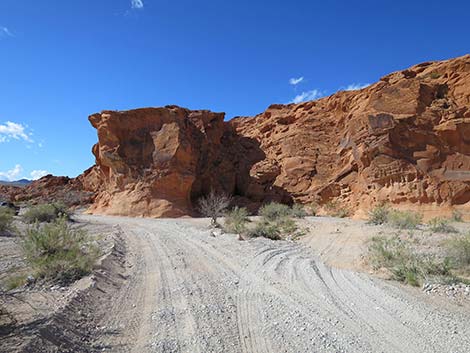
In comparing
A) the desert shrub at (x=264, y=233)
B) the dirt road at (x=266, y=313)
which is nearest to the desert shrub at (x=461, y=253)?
the dirt road at (x=266, y=313)

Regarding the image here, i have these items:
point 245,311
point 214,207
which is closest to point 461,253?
point 245,311

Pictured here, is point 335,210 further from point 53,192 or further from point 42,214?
point 53,192

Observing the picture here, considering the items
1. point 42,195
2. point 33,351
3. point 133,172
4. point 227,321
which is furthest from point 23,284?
point 42,195

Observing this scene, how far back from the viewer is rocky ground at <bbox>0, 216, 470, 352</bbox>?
3516 millimetres

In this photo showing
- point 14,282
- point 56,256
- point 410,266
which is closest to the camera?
point 14,282

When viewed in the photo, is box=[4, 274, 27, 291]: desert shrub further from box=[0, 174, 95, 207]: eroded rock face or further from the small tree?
→ box=[0, 174, 95, 207]: eroded rock face

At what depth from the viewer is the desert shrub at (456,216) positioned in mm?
18703

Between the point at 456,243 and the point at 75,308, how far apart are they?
8.41 meters

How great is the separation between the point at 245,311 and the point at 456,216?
19.7 meters

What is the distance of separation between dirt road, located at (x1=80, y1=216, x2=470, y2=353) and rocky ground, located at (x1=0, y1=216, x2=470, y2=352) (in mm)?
13

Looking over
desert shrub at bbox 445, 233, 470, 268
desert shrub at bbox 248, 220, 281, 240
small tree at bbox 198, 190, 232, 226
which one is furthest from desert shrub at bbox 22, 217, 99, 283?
small tree at bbox 198, 190, 232, 226

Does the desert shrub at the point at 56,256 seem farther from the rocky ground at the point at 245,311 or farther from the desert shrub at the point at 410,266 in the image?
the desert shrub at the point at 410,266

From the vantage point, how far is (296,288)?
18.4 ft

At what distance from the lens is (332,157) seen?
31969mm
